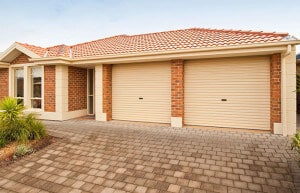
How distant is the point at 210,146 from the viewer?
5.41 meters

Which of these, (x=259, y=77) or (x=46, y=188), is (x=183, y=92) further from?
(x=46, y=188)

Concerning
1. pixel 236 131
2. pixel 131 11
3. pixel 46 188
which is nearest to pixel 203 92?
pixel 236 131

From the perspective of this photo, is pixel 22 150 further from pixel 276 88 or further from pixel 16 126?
pixel 276 88

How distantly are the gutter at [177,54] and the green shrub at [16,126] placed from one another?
131 inches

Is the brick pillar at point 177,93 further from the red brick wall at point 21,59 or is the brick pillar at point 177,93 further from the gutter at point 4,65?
the gutter at point 4,65

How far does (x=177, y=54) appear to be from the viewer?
7422mm

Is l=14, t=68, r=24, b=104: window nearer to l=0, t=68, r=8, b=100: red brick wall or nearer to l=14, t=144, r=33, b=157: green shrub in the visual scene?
l=0, t=68, r=8, b=100: red brick wall

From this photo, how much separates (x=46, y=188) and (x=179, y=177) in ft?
8.52

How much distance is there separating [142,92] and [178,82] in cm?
189

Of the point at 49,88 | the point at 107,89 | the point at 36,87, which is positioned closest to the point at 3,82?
the point at 36,87

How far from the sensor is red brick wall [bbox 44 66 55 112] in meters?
9.55

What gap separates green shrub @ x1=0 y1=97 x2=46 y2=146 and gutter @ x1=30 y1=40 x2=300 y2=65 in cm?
334

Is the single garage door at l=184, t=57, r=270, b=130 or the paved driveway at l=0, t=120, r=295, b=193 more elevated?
the single garage door at l=184, t=57, r=270, b=130

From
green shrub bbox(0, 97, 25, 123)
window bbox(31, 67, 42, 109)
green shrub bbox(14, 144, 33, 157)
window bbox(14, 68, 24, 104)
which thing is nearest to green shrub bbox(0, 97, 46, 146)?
green shrub bbox(0, 97, 25, 123)
